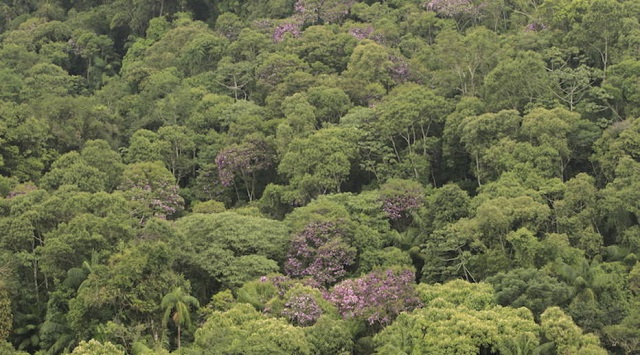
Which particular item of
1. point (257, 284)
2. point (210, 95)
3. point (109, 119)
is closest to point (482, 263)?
point (257, 284)

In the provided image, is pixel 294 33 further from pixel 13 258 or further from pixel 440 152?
pixel 13 258

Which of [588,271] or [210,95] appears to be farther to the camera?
[210,95]

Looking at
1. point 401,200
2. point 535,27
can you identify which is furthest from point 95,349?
point 535,27

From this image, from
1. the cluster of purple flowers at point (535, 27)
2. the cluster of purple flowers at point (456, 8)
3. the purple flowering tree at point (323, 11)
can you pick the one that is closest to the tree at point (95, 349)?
the cluster of purple flowers at point (535, 27)

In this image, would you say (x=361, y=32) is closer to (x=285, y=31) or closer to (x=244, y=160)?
(x=285, y=31)

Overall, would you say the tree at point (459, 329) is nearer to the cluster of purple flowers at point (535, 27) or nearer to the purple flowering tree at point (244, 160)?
the purple flowering tree at point (244, 160)

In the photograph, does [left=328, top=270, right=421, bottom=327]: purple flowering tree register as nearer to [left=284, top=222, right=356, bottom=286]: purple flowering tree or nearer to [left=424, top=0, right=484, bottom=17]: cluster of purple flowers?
[left=284, top=222, right=356, bottom=286]: purple flowering tree
